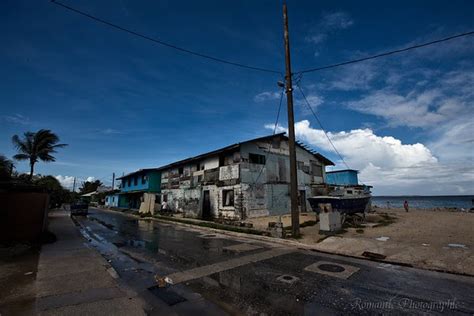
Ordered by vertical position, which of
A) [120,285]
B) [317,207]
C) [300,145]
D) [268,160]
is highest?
[300,145]

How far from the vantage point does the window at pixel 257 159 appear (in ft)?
69.9

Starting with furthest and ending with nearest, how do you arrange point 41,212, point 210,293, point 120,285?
point 41,212
point 120,285
point 210,293

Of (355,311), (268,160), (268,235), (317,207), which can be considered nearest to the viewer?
(355,311)

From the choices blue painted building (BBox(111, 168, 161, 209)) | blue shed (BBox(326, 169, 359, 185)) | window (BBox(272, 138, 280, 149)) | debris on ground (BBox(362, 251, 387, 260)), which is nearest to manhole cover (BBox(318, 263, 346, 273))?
debris on ground (BBox(362, 251, 387, 260))

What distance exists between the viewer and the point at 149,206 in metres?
29.7

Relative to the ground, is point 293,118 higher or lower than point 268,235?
higher

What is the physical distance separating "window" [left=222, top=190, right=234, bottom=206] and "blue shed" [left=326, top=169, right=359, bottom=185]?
1647cm

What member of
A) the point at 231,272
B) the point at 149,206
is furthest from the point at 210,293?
the point at 149,206

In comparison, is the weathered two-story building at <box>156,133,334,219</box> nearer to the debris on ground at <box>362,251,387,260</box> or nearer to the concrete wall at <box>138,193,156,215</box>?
the concrete wall at <box>138,193,156,215</box>

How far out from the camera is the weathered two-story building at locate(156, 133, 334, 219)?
2050 cm

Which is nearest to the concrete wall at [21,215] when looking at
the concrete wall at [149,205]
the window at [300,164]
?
the concrete wall at [149,205]

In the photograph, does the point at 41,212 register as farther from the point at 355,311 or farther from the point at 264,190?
the point at 264,190

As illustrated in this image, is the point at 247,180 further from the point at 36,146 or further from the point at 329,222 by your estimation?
the point at 36,146

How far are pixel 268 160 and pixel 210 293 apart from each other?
17742 millimetres
